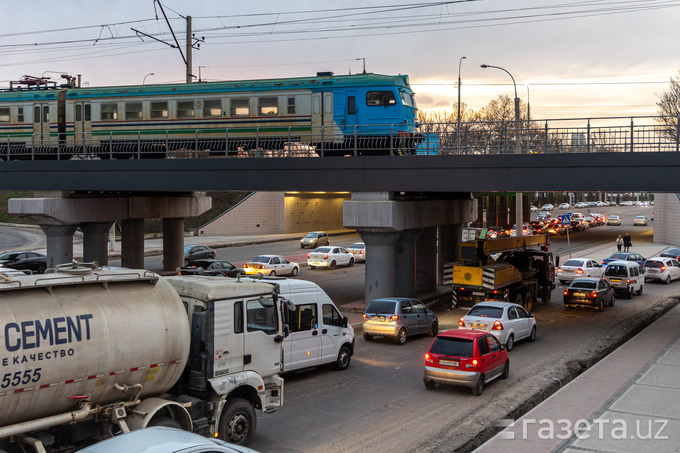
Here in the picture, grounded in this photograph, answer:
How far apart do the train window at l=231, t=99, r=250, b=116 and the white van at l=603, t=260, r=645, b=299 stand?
19203 millimetres

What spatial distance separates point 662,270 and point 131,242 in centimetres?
3028

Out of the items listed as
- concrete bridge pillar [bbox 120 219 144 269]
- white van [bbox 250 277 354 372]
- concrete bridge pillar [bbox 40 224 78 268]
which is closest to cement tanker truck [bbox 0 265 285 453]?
white van [bbox 250 277 354 372]

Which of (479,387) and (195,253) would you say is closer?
(479,387)

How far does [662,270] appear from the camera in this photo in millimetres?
37844

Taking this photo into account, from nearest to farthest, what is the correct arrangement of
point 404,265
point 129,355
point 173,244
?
1. point 129,355
2. point 404,265
3. point 173,244

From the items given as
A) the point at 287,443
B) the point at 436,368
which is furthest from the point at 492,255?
the point at 287,443

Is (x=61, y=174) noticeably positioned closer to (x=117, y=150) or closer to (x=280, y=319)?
(x=117, y=150)

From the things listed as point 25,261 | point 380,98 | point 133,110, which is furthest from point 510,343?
point 25,261

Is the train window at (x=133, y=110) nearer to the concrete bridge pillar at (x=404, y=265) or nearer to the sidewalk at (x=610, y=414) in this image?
the concrete bridge pillar at (x=404, y=265)

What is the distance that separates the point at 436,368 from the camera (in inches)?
607

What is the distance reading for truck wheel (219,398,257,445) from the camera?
11547 mm

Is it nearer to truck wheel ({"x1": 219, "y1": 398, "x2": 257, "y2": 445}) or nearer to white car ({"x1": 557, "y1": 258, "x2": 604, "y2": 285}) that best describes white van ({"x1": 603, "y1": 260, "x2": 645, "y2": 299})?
white car ({"x1": 557, "y1": 258, "x2": 604, "y2": 285})

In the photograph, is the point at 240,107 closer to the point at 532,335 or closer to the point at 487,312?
the point at 487,312

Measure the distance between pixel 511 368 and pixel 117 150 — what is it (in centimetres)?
2308
